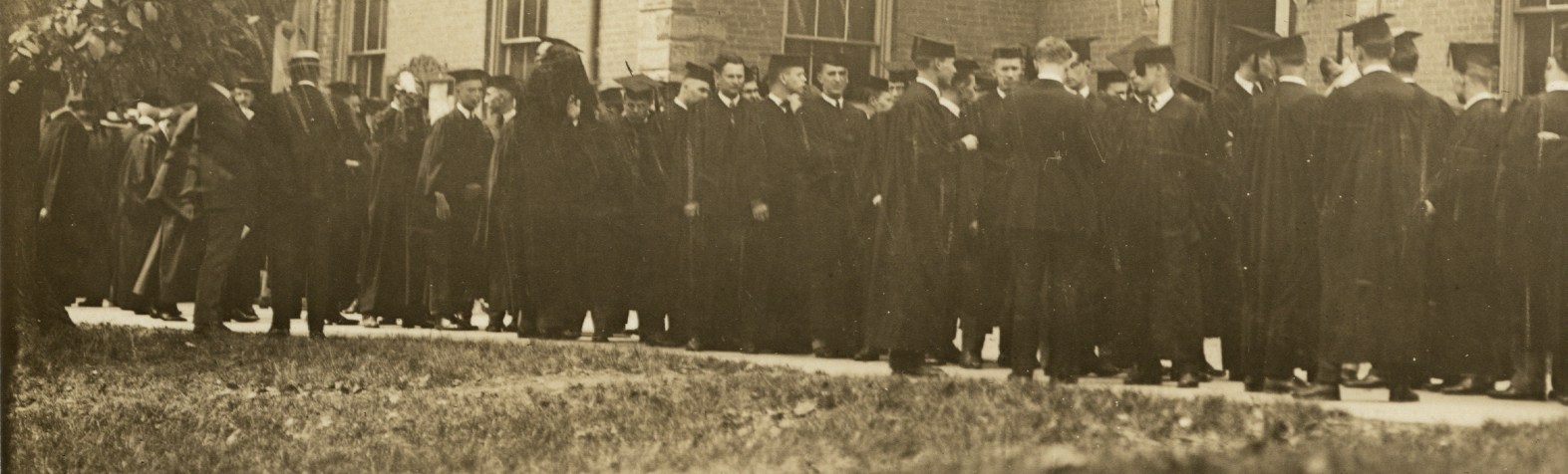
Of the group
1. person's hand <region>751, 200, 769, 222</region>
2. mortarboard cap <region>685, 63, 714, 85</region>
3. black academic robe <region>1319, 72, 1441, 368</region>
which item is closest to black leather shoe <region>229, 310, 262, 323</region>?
mortarboard cap <region>685, 63, 714, 85</region>

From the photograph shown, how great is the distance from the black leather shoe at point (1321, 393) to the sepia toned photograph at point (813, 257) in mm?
26

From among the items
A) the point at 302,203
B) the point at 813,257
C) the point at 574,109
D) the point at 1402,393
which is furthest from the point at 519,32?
the point at 1402,393

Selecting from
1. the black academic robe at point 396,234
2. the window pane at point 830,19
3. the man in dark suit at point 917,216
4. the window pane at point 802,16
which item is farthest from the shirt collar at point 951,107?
the window pane at point 830,19

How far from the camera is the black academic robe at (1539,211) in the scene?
9836 millimetres

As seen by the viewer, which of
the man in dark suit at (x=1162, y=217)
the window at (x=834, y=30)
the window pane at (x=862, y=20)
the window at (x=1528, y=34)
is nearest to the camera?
the man in dark suit at (x=1162, y=217)

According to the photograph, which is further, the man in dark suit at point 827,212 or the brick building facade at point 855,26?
the brick building facade at point 855,26

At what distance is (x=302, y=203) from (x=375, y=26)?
9.14 m

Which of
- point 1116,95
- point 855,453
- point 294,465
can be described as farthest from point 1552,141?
point 294,465

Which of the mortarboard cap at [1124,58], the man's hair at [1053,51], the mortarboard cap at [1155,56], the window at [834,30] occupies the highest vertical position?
the window at [834,30]

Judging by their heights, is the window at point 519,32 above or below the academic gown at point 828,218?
above

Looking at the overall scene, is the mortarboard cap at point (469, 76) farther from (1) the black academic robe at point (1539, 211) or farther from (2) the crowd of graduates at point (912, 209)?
(1) the black academic robe at point (1539, 211)

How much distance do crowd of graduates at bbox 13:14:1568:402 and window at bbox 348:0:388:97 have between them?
4.82 m

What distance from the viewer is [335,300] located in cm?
1599

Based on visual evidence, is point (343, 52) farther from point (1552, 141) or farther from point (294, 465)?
point (1552, 141)
